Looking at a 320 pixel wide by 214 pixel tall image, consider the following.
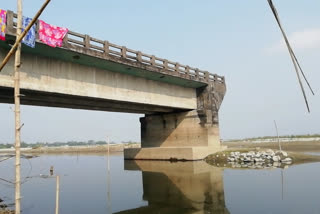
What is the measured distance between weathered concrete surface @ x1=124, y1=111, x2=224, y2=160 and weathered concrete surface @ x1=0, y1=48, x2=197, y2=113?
7.91ft

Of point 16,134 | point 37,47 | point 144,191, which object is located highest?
point 37,47

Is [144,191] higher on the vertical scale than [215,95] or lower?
lower

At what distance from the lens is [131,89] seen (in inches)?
1016

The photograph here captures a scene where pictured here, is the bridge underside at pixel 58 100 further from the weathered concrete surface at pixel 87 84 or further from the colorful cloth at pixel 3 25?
the colorful cloth at pixel 3 25

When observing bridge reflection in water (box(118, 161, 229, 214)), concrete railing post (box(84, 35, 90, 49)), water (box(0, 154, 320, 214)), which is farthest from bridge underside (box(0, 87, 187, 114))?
bridge reflection in water (box(118, 161, 229, 214))

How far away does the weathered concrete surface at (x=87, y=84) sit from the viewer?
1795 centimetres

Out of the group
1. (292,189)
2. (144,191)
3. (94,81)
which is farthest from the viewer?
(94,81)

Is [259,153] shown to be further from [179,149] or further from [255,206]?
[255,206]

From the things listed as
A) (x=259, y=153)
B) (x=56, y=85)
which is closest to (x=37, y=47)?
(x=56, y=85)

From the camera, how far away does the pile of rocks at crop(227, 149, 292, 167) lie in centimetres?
2570

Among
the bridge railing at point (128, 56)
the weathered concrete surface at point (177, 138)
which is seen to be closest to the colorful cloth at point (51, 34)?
the bridge railing at point (128, 56)

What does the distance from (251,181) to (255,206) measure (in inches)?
234

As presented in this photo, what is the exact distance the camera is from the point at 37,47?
57.7 feet

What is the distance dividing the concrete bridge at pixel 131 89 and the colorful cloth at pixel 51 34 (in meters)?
0.43
